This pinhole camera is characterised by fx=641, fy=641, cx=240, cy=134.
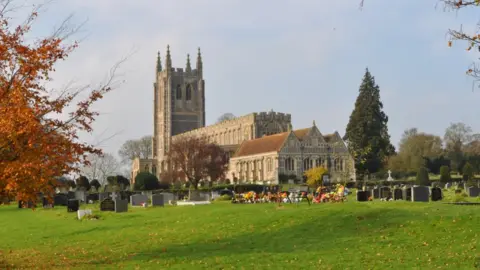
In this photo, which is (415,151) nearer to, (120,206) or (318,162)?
(318,162)

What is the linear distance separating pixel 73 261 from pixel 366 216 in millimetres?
8550

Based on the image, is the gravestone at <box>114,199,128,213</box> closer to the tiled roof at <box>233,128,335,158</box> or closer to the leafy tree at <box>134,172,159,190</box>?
the leafy tree at <box>134,172,159,190</box>

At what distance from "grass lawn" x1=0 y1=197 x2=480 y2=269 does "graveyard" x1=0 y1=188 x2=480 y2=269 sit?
0.08ft

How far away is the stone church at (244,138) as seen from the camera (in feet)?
295

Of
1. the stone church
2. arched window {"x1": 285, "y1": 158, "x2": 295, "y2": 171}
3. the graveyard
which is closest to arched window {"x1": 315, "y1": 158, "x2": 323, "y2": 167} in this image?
the stone church

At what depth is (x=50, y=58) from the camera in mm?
16125

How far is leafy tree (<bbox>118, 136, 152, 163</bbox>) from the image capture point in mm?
141837

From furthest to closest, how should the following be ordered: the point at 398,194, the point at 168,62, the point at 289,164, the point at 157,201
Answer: the point at 168,62 < the point at 289,164 < the point at 157,201 < the point at 398,194

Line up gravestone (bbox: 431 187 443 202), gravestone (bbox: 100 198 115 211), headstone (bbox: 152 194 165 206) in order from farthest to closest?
headstone (bbox: 152 194 165 206), gravestone (bbox: 100 198 115 211), gravestone (bbox: 431 187 443 202)

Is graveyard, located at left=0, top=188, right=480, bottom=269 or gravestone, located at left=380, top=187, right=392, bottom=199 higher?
gravestone, located at left=380, top=187, right=392, bottom=199

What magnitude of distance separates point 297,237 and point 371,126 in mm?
76779

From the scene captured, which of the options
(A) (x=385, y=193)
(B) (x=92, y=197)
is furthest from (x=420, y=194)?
(B) (x=92, y=197)

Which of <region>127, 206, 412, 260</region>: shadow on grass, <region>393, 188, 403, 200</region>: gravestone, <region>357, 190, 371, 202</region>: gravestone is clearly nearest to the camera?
<region>127, 206, 412, 260</region>: shadow on grass

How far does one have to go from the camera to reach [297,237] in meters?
17.6
